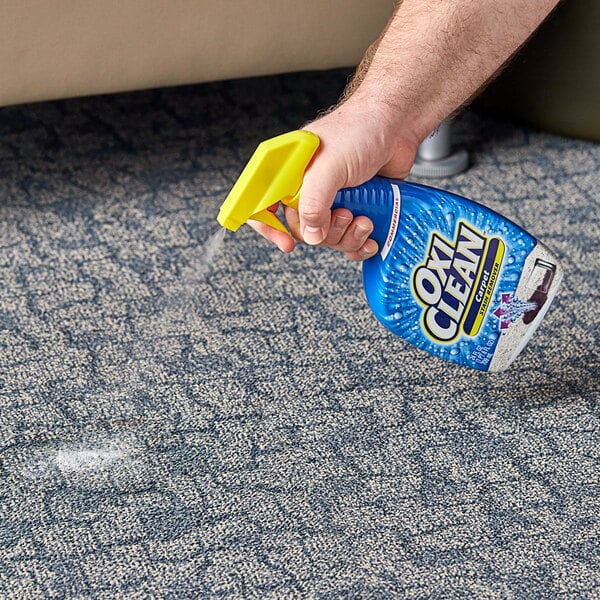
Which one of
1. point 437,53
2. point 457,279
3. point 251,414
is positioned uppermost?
point 437,53

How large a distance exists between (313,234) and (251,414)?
0.19m

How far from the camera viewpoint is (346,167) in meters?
0.80

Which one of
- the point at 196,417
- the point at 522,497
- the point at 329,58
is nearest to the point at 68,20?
the point at 329,58

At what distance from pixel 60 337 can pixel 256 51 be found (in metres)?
0.43

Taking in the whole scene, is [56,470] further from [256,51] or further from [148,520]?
[256,51]

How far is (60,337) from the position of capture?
0.97m

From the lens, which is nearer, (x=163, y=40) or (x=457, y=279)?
(x=457, y=279)

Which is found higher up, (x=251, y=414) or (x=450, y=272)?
(x=450, y=272)

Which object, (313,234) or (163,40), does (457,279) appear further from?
(163,40)

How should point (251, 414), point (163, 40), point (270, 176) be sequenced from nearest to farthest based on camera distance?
point (270, 176) < point (251, 414) < point (163, 40)

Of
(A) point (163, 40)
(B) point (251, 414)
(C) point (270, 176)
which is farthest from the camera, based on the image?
(A) point (163, 40)

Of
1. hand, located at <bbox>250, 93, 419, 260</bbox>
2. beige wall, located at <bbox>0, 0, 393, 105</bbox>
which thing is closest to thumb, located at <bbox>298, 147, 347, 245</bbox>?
hand, located at <bbox>250, 93, 419, 260</bbox>

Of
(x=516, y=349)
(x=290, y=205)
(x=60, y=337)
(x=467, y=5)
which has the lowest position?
(x=60, y=337)

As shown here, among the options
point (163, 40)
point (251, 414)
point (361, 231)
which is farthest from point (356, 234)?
point (163, 40)
